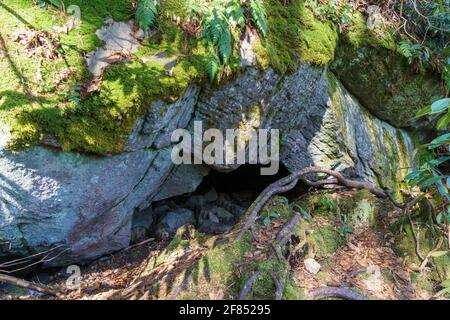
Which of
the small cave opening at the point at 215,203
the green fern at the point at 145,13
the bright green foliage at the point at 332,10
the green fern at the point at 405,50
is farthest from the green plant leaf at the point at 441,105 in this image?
the green fern at the point at 405,50

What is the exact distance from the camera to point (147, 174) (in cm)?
479

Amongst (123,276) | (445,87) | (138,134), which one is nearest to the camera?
(138,134)

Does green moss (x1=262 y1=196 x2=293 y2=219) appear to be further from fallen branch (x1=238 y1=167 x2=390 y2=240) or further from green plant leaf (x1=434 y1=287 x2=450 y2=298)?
green plant leaf (x1=434 y1=287 x2=450 y2=298)

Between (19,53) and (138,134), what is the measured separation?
1543 mm

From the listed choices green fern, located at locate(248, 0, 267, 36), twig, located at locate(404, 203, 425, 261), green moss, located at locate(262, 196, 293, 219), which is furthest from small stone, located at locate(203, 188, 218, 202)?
twig, located at locate(404, 203, 425, 261)

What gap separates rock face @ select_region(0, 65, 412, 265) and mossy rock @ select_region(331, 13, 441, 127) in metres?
0.46

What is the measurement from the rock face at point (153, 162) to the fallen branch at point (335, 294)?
272 centimetres

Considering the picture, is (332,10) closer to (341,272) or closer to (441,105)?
(441,105)

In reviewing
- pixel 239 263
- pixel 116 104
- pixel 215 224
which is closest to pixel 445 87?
pixel 215 224

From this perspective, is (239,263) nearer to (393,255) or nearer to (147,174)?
(147,174)

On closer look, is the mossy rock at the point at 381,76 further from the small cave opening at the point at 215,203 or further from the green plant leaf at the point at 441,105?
the green plant leaf at the point at 441,105

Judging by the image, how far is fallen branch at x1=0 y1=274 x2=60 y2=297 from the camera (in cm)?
339

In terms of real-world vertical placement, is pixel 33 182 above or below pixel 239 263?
above

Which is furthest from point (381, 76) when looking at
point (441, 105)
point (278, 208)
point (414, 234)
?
point (441, 105)
